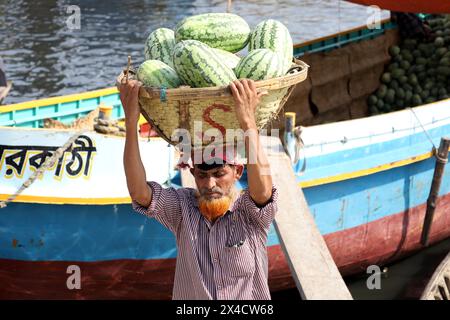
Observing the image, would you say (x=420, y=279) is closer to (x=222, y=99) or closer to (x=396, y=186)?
(x=396, y=186)

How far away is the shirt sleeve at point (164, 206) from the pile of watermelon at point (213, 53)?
0.48m

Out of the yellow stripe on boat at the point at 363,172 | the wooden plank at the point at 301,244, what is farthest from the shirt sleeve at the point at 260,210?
the yellow stripe on boat at the point at 363,172

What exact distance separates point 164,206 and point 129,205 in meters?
3.57

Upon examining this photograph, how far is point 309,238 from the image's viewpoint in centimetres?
622

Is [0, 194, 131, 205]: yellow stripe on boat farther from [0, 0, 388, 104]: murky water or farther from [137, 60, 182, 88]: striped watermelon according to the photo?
[0, 0, 388, 104]: murky water

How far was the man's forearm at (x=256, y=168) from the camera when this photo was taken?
3.12 metres

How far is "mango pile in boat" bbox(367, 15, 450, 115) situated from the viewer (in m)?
9.93

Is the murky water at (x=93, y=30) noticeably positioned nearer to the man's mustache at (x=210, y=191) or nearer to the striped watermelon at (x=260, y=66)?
the striped watermelon at (x=260, y=66)

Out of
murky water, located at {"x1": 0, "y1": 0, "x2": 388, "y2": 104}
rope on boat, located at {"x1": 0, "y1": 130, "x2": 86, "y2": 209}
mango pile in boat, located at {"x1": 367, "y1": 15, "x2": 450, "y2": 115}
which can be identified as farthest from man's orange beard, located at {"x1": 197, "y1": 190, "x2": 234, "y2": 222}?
murky water, located at {"x1": 0, "y1": 0, "x2": 388, "y2": 104}

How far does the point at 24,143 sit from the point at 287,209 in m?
2.45

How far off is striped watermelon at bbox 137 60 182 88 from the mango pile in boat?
7151 millimetres

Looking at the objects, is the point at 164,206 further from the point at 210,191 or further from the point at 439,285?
the point at 439,285

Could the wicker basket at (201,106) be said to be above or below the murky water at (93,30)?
below

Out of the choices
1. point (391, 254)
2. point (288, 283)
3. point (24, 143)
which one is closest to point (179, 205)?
point (24, 143)
